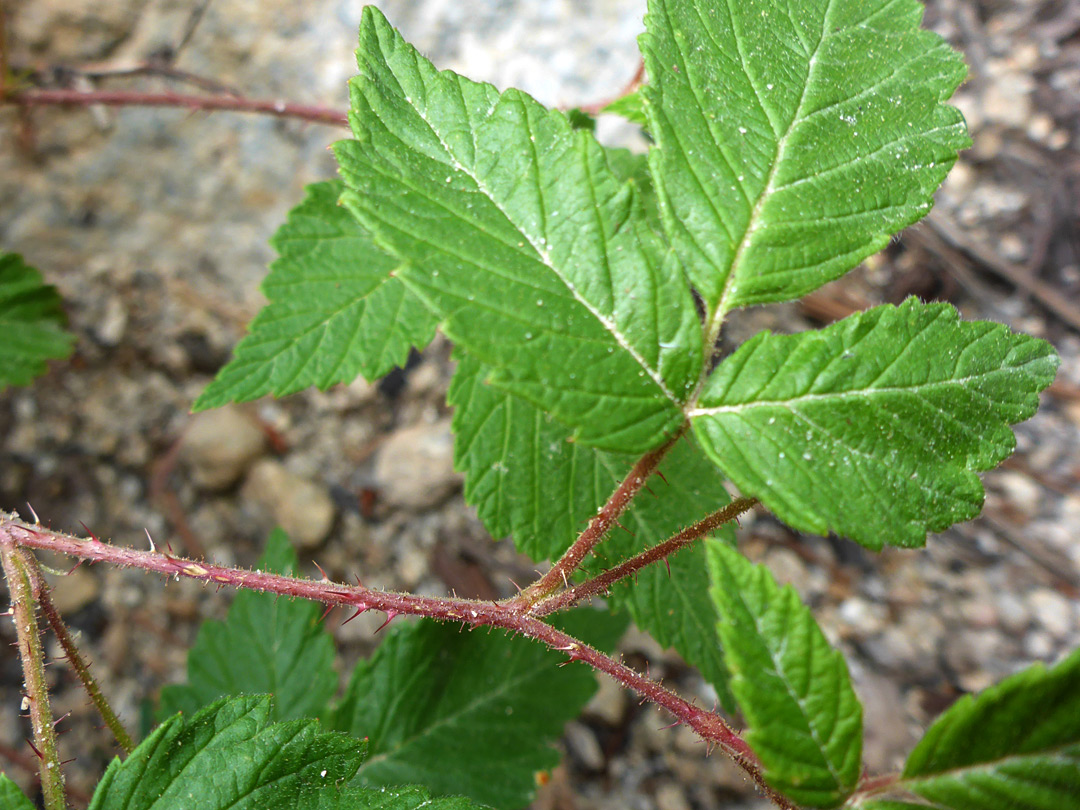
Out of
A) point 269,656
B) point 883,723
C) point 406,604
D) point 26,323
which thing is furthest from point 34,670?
point 883,723

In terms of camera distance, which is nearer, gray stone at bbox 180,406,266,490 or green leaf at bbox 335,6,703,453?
green leaf at bbox 335,6,703,453

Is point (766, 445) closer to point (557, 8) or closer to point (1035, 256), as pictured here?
point (557, 8)

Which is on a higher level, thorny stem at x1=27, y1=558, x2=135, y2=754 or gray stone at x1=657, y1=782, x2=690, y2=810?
thorny stem at x1=27, y1=558, x2=135, y2=754

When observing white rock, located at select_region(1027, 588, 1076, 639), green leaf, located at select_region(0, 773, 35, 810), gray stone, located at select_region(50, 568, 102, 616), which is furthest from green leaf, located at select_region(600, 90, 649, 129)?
white rock, located at select_region(1027, 588, 1076, 639)

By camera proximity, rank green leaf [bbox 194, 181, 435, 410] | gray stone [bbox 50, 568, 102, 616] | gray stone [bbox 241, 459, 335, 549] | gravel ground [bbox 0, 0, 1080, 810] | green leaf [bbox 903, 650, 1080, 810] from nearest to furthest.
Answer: green leaf [bbox 903, 650, 1080, 810]
green leaf [bbox 194, 181, 435, 410]
gray stone [bbox 50, 568, 102, 616]
gravel ground [bbox 0, 0, 1080, 810]
gray stone [bbox 241, 459, 335, 549]

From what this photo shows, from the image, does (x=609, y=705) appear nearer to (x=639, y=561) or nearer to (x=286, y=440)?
(x=286, y=440)

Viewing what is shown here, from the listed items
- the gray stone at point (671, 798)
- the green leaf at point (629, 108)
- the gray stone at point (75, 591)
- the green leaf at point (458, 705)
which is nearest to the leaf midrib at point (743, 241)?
the green leaf at point (629, 108)

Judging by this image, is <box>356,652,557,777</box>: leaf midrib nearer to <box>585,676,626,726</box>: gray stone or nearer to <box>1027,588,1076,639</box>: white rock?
<box>585,676,626,726</box>: gray stone
